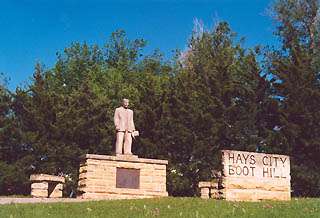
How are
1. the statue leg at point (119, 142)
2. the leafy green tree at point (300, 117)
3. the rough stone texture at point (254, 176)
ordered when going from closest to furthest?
the rough stone texture at point (254, 176) < the statue leg at point (119, 142) < the leafy green tree at point (300, 117)

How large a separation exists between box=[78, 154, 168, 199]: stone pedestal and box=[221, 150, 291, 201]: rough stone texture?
456cm

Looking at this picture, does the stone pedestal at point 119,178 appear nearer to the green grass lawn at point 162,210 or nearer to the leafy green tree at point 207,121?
the leafy green tree at point 207,121

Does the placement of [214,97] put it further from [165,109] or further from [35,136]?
[35,136]

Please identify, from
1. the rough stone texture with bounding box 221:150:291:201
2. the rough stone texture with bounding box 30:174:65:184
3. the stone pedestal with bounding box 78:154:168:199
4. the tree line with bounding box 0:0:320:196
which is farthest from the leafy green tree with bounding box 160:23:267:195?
the rough stone texture with bounding box 221:150:291:201

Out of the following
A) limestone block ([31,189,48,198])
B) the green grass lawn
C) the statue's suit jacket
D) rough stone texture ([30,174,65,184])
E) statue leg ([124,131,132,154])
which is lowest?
the green grass lawn

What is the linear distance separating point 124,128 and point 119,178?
7.02ft

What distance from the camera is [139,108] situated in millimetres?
28547

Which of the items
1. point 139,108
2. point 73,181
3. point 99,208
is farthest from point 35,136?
point 99,208

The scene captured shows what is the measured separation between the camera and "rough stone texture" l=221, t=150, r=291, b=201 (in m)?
16.2

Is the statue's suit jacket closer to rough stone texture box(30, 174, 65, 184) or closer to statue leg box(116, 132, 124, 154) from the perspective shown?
statue leg box(116, 132, 124, 154)

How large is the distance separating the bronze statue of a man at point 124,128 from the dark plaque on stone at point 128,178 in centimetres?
89

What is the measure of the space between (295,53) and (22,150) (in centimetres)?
1473

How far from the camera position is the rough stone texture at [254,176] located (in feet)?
53.1

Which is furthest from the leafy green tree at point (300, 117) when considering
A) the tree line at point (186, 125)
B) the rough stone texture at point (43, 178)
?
the rough stone texture at point (43, 178)
